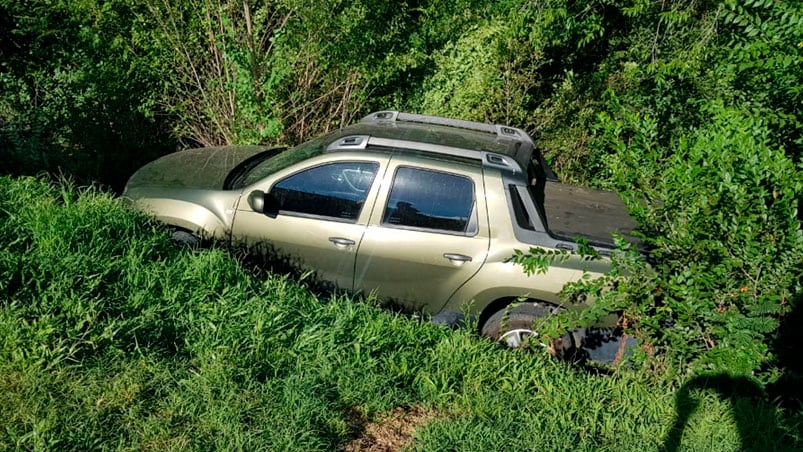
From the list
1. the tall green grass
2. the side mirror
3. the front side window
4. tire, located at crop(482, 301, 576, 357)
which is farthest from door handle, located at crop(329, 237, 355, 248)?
tire, located at crop(482, 301, 576, 357)

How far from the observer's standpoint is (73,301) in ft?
12.5

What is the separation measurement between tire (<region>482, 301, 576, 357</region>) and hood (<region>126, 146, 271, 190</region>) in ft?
8.59

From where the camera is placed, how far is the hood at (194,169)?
5.50 m

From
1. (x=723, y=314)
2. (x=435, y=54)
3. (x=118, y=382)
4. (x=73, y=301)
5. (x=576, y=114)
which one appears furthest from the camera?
(x=435, y=54)

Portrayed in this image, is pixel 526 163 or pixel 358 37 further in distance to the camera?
pixel 358 37

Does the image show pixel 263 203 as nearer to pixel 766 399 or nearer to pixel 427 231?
pixel 427 231

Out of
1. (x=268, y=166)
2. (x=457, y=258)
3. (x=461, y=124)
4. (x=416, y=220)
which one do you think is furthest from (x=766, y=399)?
(x=268, y=166)

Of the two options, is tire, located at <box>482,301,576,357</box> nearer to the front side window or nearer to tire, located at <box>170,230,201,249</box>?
the front side window

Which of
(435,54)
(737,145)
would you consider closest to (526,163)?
(737,145)

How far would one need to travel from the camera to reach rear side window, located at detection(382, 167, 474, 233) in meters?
4.81

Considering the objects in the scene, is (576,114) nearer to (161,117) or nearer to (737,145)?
(737,145)

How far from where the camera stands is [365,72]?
27.0 ft

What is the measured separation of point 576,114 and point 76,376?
692cm

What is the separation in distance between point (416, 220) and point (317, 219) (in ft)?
2.64
